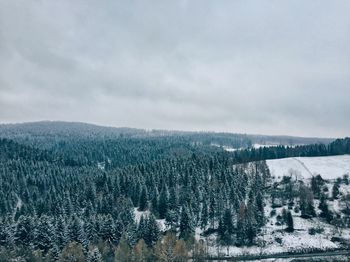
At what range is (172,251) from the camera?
77.6m

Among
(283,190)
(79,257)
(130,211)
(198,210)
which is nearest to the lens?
(79,257)

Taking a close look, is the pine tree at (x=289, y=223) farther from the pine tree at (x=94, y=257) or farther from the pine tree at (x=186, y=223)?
the pine tree at (x=94, y=257)

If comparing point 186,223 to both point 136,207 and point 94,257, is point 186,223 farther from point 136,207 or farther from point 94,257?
point 94,257

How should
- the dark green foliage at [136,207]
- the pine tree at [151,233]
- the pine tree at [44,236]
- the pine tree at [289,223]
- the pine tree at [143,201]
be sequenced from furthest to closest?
the pine tree at [143,201] → the pine tree at [289,223] → the pine tree at [151,233] → the dark green foliage at [136,207] → the pine tree at [44,236]

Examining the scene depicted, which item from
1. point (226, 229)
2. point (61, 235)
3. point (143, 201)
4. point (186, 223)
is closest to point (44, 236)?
point (61, 235)

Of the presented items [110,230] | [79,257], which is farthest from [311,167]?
[79,257]

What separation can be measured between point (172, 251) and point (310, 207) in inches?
2775

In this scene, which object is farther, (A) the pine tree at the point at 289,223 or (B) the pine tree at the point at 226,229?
(A) the pine tree at the point at 289,223

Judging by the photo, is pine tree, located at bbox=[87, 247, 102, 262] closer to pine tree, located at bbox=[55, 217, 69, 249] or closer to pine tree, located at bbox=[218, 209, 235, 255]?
pine tree, located at bbox=[55, 217, 69, 249]

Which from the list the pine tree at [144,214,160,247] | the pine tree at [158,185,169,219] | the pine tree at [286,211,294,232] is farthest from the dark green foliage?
the pine tree at [286,211,294,232]

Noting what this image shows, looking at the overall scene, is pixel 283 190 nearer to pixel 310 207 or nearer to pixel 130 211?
pixel 310 207

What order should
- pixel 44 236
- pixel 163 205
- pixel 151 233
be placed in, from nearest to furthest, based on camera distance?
pixel 44 236 → pixel 151 233 → pixel 163 205

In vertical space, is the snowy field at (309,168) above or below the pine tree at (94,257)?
above

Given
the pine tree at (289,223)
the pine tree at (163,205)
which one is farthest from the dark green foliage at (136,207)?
the pine tree at (289,223)
